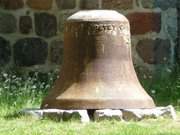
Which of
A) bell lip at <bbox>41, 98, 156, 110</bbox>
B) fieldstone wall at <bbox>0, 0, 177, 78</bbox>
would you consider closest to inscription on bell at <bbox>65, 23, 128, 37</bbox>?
bell lip at <bbox>41, 98, 156, 110</bbox>

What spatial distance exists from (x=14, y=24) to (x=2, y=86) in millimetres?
1457

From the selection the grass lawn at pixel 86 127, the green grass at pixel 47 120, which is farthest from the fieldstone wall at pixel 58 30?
the grass lawn at pixel 86 127

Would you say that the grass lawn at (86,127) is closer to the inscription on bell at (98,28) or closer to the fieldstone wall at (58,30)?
the inscription on bell at (98,28)

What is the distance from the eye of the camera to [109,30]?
6555 millimetres

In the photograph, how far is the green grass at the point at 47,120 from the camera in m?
5.70

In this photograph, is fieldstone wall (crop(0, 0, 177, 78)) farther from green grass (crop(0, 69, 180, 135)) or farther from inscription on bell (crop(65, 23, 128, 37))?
inscription on bell (crop(65, 23, 128, 37))

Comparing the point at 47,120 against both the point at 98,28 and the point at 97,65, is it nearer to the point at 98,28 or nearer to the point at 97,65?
the point at 97,65

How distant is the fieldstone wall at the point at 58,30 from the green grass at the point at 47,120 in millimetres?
443

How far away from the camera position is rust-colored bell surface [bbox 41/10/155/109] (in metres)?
6.47

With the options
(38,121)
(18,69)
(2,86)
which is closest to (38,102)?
(2,86)

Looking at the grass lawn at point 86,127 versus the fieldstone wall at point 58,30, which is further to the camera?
the fieldstone wall at point 58,30

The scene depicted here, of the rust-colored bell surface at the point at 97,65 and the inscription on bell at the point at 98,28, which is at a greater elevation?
the inscription on bell at the point at 98,28

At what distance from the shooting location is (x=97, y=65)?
257 inches

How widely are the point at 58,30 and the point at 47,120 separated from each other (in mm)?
3082
